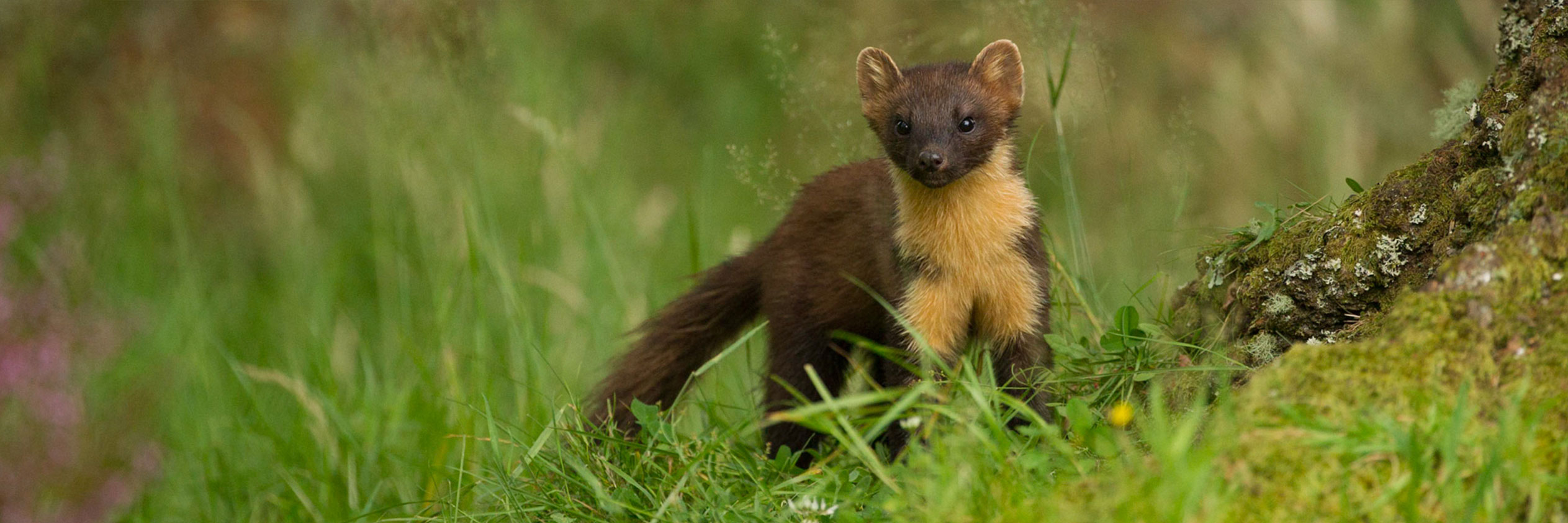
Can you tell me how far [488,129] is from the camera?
884 cm

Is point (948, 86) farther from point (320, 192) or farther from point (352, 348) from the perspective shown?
point (320, 192)

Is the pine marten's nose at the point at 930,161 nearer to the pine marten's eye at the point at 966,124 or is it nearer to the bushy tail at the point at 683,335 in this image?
the pine marten's eye at the point at 966,124

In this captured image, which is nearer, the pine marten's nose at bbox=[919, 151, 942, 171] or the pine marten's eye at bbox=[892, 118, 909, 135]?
the pine marten's nose at bbox=[919, 151, 942, 171]

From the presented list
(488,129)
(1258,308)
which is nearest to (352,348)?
(488,129)

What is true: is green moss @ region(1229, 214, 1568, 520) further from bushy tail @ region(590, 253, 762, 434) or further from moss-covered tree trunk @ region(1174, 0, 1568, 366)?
bushy tail @ region(590, 253, 762, 434)

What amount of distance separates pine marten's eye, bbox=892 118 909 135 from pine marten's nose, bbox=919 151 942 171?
0.76 feet

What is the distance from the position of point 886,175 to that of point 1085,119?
A: 791mm

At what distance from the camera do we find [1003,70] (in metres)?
3.96

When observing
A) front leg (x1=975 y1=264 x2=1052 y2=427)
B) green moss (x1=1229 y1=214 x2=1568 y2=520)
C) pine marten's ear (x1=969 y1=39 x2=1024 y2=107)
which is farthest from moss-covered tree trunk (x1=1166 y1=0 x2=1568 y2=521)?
pine marten's ear (x1=969 y1=39 x2=1024 y2=107)

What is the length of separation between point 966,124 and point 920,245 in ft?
1.18

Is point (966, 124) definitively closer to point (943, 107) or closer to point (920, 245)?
point (943, 107)

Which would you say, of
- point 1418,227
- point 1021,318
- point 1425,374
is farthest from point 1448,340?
point 1021,318

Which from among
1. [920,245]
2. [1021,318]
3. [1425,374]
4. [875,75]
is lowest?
[1021,318]

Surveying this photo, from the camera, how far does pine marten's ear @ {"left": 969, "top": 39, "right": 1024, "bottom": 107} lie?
3.92 m
